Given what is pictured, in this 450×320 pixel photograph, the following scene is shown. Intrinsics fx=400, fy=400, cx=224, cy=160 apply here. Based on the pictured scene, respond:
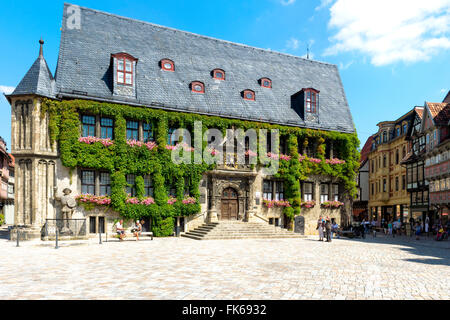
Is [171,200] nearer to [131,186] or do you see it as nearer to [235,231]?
[131,186]

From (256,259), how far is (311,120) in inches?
876

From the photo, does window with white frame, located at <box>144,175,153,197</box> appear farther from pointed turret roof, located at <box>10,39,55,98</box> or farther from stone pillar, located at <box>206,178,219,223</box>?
pointed turret roof, located at <box>10,39,55,98</box>

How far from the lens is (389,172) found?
165ft

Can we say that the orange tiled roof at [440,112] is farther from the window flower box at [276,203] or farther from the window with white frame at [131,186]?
the window with white frame at [131,186]

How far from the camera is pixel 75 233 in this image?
81.9 feet

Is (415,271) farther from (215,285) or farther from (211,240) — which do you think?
(211,240)

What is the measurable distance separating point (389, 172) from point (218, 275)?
4361 cm

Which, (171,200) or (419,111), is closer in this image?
(171,200)

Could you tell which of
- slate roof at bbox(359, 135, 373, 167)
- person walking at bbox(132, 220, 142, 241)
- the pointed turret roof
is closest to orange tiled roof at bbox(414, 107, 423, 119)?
slate roof at bbox(359, 135, 373, 167)

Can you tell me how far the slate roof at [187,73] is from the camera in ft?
96.5

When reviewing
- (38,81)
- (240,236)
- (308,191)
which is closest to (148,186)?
(240,236)

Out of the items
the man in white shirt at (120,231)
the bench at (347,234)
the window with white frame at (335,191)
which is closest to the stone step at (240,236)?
the bench at (347,234)

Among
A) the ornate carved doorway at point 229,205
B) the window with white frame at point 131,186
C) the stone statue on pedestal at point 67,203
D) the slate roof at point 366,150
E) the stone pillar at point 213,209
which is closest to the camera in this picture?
the stone statue on pedestal at point 67,203

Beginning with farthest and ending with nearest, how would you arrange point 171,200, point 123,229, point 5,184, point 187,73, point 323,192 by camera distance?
point 5,184 < point 323,192 < point 187,73 < point 171,200 < point 123,229
